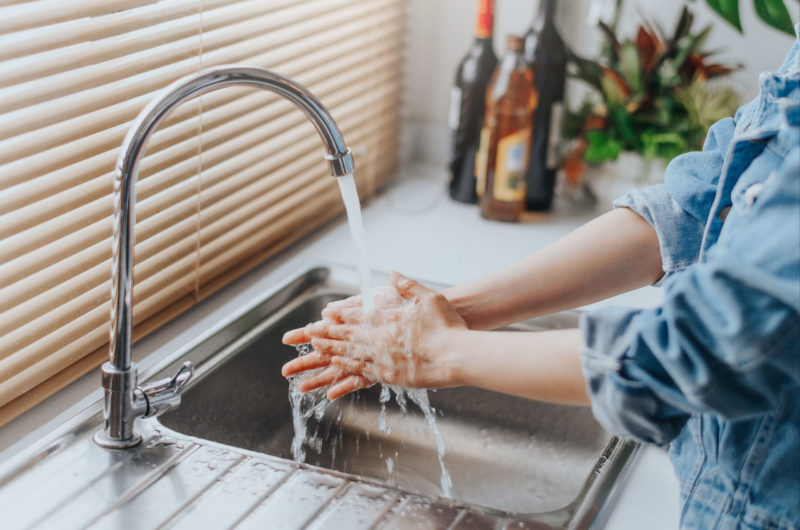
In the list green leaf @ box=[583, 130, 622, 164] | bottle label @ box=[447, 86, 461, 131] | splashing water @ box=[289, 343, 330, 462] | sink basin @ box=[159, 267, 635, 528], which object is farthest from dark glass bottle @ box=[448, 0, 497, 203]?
splashing water @ box=[289, 343, 330, 462]

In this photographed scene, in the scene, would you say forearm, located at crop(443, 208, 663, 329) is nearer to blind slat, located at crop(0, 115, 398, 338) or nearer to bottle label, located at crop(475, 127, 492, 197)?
blind slat, located at crop(0, 115, 398, 338)

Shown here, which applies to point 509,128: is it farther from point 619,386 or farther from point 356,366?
point 619,386

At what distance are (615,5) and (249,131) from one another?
30.8 inches

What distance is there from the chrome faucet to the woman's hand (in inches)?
5.9

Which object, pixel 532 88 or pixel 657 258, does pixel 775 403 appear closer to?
pixel 657 258

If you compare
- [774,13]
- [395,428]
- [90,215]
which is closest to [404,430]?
[395,428]

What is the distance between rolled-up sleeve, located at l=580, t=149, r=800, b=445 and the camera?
610mm

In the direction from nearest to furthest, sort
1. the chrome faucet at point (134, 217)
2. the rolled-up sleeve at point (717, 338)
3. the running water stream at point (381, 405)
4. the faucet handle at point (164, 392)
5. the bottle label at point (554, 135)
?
the rolled-up sleeve at point (717, 338) < the chrome faucet at point (134, 217) < the faucet handle at point (164, 392) < the running water stream at point (381, 405) < the bottle label at point (554, 135)

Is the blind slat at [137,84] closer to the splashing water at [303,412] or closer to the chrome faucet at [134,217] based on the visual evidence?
the chrome faucet at [134,217]

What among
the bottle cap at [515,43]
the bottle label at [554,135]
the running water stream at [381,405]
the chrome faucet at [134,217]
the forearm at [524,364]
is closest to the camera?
the forearm at [524,364]

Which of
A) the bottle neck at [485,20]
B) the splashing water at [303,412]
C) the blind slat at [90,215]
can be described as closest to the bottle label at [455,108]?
the bottle neck at [485,20]

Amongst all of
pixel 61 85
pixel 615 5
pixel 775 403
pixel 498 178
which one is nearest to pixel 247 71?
pixel 61 85

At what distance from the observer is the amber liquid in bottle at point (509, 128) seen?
5.18 feet

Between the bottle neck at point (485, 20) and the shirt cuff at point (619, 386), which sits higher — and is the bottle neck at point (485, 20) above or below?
above
